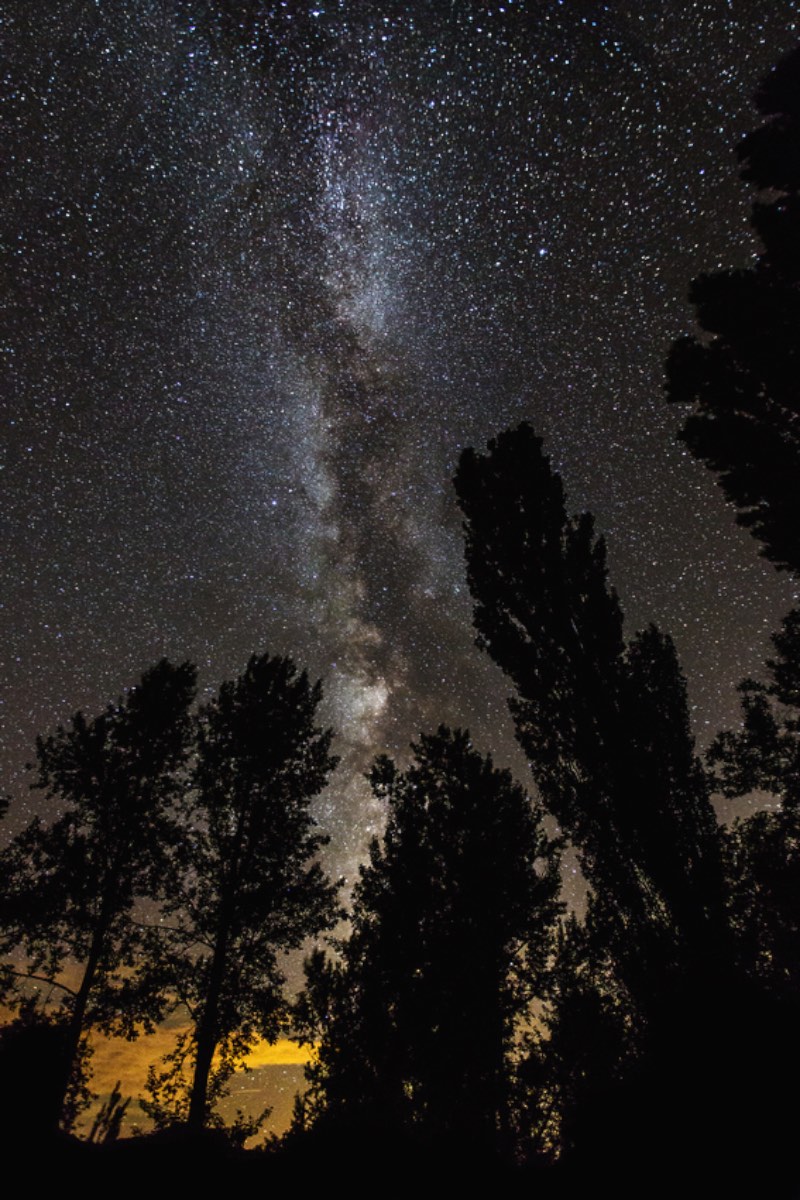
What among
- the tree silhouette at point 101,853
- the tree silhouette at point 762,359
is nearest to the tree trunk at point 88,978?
the tree silhouette at point 101,853

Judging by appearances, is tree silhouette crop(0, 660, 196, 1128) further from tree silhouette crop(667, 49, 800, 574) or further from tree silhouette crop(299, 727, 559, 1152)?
tree silhouette crop(667, 49, 800, 574)

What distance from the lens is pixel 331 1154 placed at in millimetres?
3674

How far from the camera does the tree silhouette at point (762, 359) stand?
8430mm

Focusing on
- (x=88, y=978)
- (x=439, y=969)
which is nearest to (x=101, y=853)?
(x=88, y=978)

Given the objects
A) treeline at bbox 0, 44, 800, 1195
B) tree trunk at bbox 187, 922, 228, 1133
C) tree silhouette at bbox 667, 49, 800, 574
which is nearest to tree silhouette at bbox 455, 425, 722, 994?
treeline at bbox 0, 44, 800, 1195

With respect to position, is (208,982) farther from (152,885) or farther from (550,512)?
(550,512)

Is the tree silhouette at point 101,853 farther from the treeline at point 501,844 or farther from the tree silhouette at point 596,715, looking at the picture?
the tree silhouette at point 596,715

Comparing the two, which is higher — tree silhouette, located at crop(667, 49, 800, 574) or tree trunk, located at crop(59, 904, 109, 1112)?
tree silhouette, located at crop(667, 49, 800, 574)

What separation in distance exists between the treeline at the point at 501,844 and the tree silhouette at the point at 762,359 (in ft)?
0.13

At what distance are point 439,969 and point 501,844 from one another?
11.4 feet

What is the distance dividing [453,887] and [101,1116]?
77.9 m

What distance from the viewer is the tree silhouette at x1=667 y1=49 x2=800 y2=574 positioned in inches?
332

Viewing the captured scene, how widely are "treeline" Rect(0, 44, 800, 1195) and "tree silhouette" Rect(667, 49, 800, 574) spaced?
0.13 feet

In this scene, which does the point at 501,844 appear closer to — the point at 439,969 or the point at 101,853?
the point at 439,969
